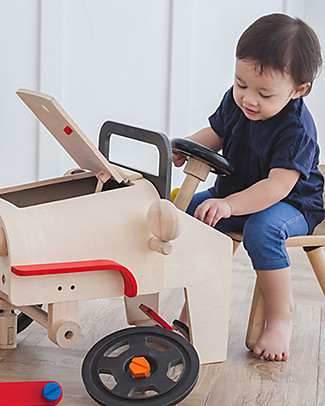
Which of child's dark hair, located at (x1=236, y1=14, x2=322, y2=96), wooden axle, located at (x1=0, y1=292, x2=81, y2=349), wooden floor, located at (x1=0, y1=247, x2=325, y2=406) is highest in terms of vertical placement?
child's dark hair, located at (x1=236, y1=14, x2=322, y2=96)

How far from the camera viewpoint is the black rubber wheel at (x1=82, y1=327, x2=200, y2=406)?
34.2 inches

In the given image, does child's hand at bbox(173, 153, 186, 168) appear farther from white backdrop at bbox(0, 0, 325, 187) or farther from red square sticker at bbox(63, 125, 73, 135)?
white backdrop at bbox(0, 0, 325, 187)

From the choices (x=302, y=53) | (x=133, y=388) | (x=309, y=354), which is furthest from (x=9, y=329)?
(x=302, y=53)

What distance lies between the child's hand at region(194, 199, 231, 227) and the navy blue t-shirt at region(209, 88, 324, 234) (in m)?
0.14

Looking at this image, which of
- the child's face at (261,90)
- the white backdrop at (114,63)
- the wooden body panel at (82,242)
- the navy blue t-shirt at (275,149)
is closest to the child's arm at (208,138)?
the navy blue t-shirt at (275,149)

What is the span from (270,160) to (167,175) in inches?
11.7

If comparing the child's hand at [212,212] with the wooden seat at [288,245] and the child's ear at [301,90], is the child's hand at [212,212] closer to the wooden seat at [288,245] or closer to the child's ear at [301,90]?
the wooden seat at [288,245]

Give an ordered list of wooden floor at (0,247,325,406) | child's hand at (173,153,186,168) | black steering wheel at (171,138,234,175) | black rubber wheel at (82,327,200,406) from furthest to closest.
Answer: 1. child's hand at (173,153,186,168)
2. black steering wheel at (171,138,234,175)
3. wooden floor at (0,247,325,406)
4. black rubber wheel at (82,327,200,406)

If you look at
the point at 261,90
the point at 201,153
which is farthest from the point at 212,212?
the point at 261,90

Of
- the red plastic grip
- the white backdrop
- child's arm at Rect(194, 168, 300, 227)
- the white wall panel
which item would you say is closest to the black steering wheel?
child's arm at Rect(194, 168, 300, 227)

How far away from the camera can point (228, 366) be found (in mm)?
1102

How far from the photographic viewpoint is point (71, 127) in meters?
0.94

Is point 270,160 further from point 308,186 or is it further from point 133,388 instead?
point 133,388

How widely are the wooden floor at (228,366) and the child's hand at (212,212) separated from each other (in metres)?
Result: 0.26
